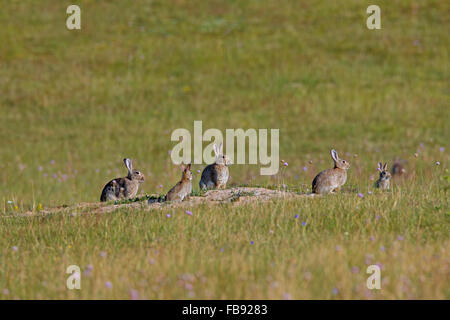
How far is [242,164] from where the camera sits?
21391 millimetres

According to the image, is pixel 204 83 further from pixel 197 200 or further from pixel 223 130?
pixel 197 200

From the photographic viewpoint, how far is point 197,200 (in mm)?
11281

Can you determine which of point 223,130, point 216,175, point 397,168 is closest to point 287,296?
point 216,175

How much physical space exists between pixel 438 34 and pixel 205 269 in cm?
2807

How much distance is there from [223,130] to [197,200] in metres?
13.5

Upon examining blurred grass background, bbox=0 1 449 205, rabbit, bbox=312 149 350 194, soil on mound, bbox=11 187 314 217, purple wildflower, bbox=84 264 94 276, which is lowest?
purple wildflower, bbox=84 264 94 276

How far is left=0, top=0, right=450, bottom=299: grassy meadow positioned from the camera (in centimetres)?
754

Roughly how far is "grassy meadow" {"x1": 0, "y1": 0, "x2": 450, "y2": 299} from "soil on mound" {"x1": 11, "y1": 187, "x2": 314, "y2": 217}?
1.44 ft

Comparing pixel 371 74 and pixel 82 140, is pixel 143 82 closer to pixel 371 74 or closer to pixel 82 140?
pixel 82 140

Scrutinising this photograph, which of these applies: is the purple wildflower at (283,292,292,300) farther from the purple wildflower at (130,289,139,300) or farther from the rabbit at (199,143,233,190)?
the rabbit at (199,143,233,190)

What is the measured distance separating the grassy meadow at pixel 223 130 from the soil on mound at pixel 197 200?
0.44 metres

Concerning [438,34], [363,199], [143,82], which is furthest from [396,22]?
[363,199]

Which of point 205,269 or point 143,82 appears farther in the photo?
point 143,82

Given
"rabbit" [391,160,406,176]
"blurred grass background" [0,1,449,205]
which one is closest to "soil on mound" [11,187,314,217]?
"blurred grass background" [0,1,449,205]
